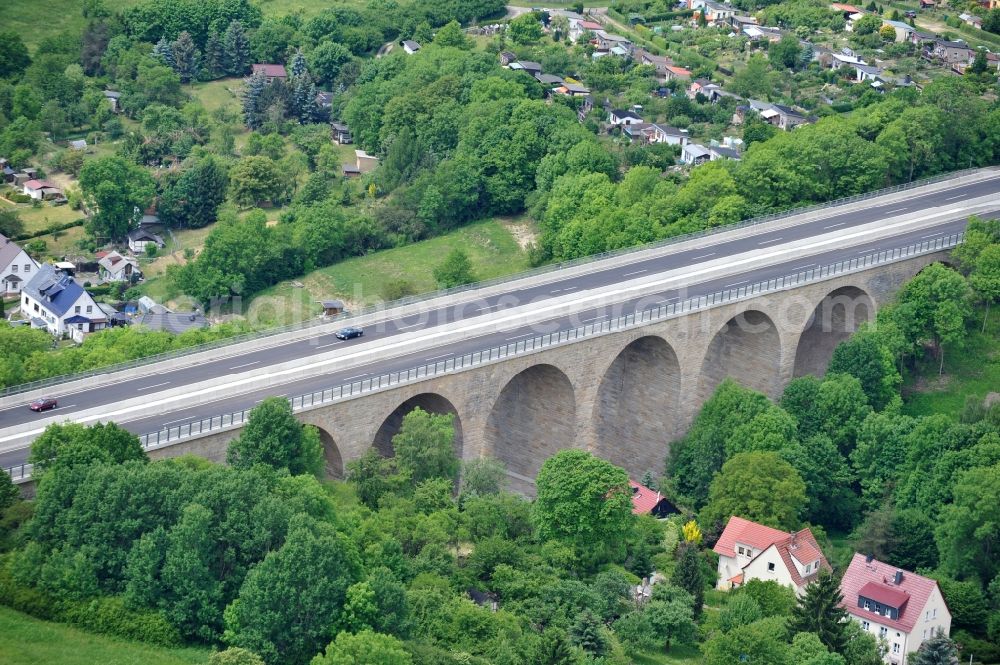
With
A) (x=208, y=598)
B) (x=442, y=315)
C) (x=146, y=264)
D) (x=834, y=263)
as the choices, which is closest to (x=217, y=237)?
(x=146, y=264)

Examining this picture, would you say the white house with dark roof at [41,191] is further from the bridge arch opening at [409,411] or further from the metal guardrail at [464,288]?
the bridge arch opening at [409,411]

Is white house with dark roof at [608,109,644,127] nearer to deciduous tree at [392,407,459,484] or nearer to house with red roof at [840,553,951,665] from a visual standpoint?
deciduous tree at [392,407,459,484]

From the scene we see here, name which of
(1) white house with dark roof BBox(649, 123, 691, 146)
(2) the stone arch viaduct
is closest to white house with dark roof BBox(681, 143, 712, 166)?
(1) white house with dark roof BBox(649, 123, 691, 146)

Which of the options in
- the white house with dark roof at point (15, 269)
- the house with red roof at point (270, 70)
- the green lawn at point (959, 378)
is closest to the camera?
the green lawn at point (959, 378)

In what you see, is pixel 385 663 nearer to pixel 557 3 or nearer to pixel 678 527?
pixel 678 527

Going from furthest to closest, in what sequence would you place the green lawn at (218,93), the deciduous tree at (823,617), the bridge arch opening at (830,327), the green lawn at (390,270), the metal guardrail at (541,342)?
the green lawn at (218,93) < the green lawn at (390,270) < the bridge arch opening at (830,327) < the metal guardrail at (541,342) < the deciduous tree at (823,617)

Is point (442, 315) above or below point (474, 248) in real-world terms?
below

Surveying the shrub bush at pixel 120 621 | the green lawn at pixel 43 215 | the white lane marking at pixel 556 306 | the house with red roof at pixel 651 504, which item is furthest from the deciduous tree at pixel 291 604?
the green lawn at pixel 43 215
